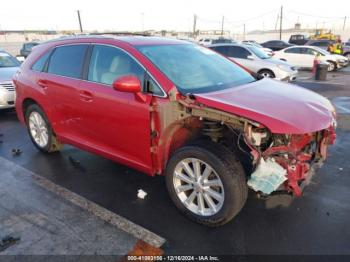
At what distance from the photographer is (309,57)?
1858cm

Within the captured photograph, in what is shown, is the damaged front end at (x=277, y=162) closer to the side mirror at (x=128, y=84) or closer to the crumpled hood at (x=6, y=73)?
the side mirror at (x=128, y=84)

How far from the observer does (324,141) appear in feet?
10.9

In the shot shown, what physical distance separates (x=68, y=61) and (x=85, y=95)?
76cm

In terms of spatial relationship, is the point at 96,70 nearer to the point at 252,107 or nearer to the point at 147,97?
the point at 147,97

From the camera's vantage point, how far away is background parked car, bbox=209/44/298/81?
12.5m

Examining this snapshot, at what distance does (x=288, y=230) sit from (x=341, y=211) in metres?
0.74

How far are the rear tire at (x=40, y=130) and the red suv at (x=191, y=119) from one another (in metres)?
0.56

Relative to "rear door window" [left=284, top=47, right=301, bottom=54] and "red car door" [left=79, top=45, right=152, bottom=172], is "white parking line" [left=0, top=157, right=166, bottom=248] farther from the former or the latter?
"rear door window" [left=284, top=47, right=301, bottom=54]

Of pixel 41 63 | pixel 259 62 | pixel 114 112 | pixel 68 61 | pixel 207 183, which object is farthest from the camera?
pixel 259 62

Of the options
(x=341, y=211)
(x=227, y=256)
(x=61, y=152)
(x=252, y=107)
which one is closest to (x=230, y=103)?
(x=252, y=107)

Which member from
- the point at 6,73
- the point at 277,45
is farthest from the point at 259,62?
the point at 277,45

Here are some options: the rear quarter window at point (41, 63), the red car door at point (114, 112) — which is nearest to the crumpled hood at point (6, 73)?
the rear quarter window at point (41, 63)

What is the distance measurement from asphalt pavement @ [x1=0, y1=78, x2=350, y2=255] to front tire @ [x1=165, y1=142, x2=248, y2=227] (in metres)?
0.15

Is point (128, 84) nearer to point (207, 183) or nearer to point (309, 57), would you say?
point (207, 183)
